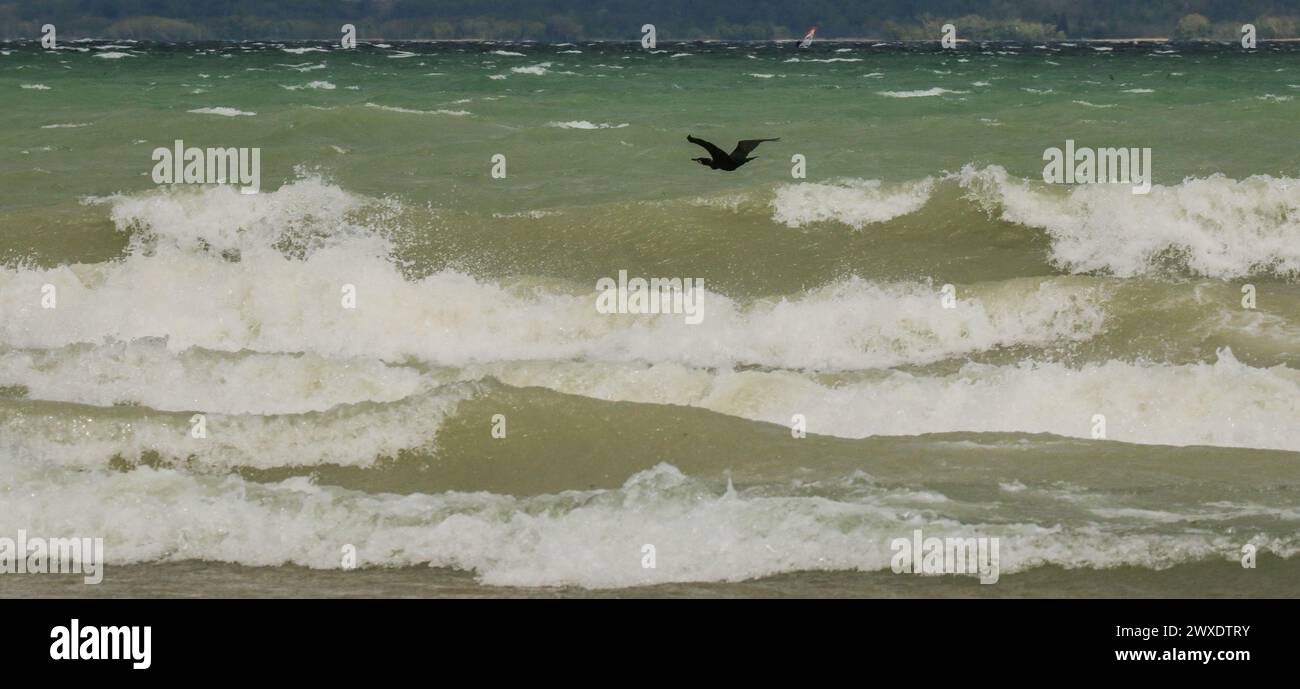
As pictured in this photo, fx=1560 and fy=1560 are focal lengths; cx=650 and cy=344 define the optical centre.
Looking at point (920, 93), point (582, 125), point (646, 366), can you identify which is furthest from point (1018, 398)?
point (920, 93)

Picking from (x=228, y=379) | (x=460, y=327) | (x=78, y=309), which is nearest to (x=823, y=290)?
(x=460, y=327)

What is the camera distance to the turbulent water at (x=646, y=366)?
→ 7250mm

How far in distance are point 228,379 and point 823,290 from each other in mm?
5312

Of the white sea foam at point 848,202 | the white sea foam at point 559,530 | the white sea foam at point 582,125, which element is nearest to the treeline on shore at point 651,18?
the white sea foam at point 582,125

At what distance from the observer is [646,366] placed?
36.3 feet

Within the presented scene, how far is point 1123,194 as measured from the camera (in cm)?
1659

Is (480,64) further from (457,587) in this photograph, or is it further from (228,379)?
(457,587)

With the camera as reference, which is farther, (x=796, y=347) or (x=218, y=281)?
(x=218, y=281)

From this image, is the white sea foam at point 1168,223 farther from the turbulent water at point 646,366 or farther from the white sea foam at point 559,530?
the white sea foam at point 559,530

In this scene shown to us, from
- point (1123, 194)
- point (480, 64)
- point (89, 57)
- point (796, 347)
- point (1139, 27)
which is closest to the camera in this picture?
point (796, 347)

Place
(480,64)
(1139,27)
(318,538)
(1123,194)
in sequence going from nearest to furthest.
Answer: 1. (318,538)
2. (1123,194)
3. (480,64)
4. (1139,27)

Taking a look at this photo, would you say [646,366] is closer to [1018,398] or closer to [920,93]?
[1018,398]

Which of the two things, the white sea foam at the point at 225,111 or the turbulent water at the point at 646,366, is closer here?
the turbulent water at the point at 646,366

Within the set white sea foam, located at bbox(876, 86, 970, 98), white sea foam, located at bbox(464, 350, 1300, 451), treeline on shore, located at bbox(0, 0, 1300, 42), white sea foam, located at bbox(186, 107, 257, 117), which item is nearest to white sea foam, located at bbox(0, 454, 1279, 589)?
white sea foam, located at bbox(464, 350, 1300, 451)
